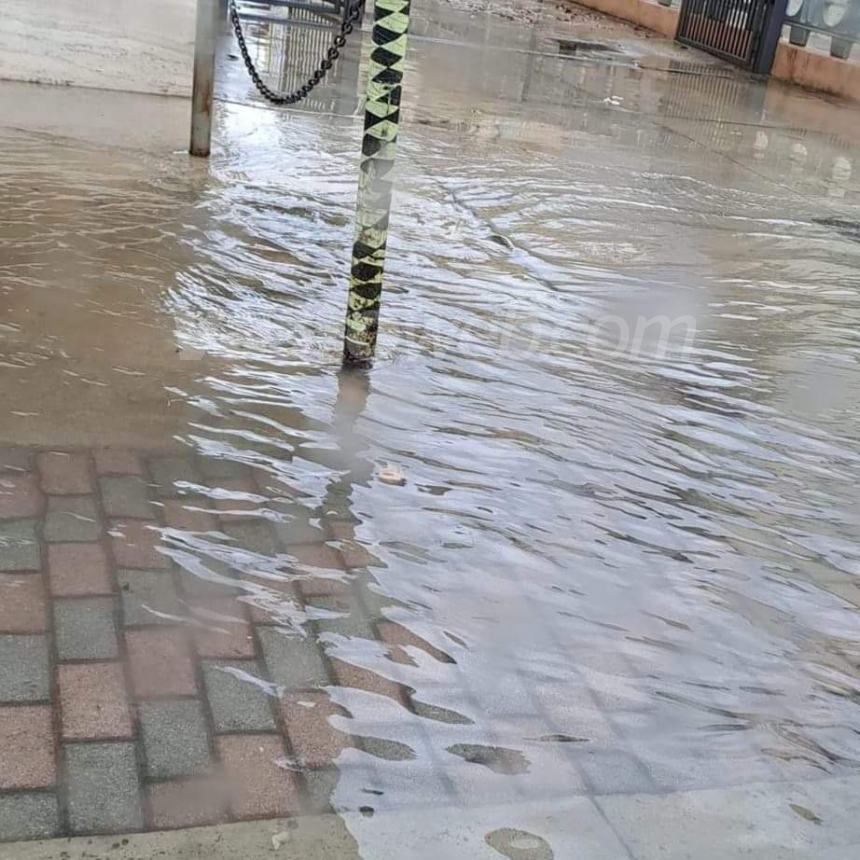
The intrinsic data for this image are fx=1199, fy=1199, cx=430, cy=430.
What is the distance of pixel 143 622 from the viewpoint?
2.91m

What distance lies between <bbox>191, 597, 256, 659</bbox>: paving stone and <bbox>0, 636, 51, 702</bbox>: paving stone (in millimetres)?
354

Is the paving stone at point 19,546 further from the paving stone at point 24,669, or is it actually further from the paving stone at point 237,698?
the paving stone at point 237,698

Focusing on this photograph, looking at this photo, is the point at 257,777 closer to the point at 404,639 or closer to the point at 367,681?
the point at 367,681

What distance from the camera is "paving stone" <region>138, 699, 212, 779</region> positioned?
2469mm

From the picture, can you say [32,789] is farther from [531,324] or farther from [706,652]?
[531,324]

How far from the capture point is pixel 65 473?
3.52m

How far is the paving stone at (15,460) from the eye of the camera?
3.50 metres

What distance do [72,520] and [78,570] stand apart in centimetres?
26

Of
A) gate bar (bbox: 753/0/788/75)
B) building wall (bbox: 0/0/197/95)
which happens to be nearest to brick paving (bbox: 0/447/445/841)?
building wall (bbox: 0/0/197/95)

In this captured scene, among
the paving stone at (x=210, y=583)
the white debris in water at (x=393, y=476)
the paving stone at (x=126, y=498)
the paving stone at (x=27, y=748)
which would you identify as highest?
the white debris in water at (x=393, y=476)

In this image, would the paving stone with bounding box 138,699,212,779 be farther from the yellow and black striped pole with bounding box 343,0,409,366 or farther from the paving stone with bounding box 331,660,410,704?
the yellow and black striped pole with bounding box 343,0,409,366

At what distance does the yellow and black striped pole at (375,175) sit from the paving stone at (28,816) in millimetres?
2451

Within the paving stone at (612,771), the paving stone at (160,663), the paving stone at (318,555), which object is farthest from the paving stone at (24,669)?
the paving stone at (612,771)

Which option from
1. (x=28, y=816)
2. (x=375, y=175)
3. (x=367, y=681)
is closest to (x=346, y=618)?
(x=367, y=681)
